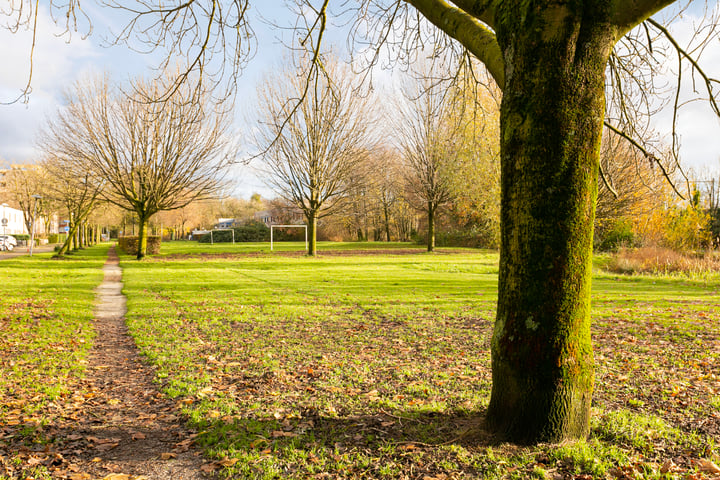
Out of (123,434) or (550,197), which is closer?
(550,197)

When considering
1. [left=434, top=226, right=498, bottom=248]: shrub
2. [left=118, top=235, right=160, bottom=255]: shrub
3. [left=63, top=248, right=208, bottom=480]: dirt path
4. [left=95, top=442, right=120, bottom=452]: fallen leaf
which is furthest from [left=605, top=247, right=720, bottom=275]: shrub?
[left=118, top=235, right=160, bottom=255]: shrub

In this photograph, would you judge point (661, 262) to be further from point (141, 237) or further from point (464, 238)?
point (141, 237)

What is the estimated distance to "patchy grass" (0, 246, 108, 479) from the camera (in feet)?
11.8

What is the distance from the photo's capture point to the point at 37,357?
5691 mm

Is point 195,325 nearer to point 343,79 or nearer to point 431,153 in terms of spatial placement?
point 343,79

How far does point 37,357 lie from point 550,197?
20.2 ft

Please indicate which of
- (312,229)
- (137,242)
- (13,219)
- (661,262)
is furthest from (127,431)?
(13,219)

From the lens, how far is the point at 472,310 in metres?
9.01

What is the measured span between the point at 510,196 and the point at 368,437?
203 cm

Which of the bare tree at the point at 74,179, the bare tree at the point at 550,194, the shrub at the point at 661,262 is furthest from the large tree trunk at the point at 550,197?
the bare tree at the point at 74,179

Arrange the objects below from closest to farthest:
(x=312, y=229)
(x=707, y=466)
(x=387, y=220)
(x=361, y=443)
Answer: (x=707, y=466), (x=361, y=443), (x=312, y=229), (x=387, y=220)

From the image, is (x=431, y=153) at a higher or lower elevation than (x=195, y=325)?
higher

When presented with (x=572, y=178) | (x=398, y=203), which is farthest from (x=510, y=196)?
(x=398, y=203)

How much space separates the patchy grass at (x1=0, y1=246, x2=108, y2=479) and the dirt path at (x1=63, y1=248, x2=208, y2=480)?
Answer: 0.72 feet
